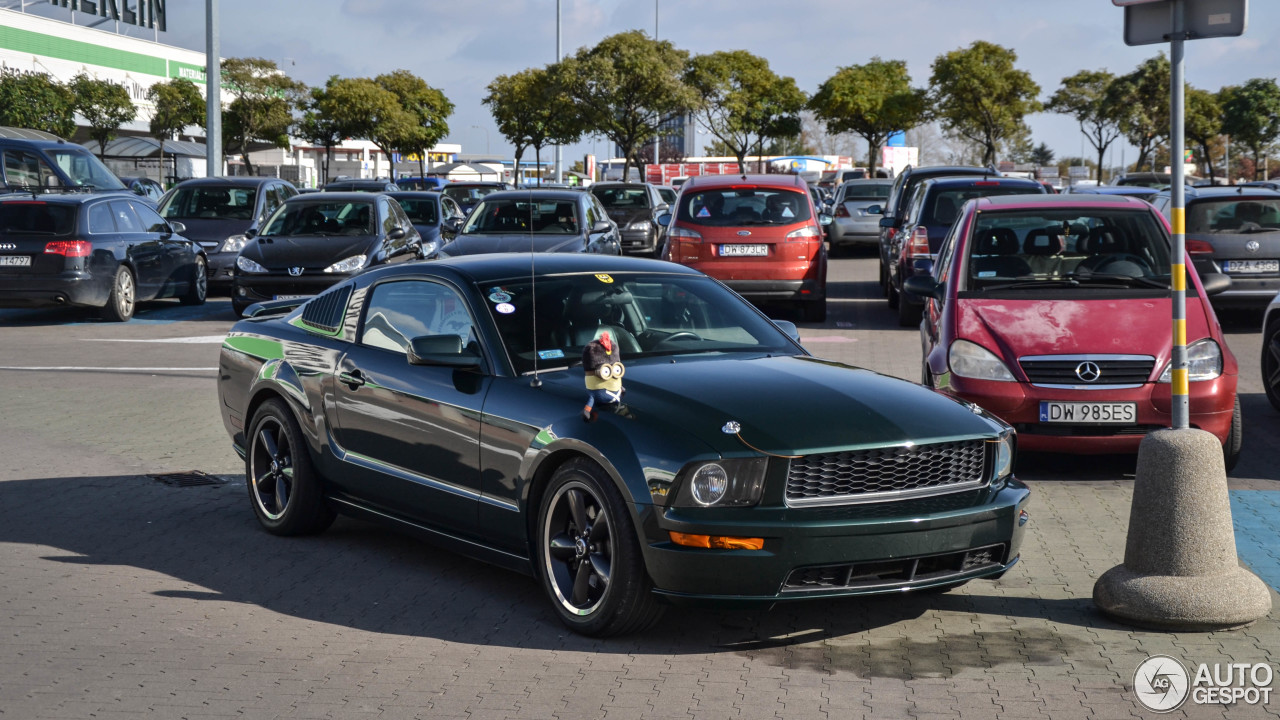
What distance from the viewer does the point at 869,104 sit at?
67062 millimetres

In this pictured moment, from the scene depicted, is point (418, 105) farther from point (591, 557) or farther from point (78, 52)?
point (591, 557)

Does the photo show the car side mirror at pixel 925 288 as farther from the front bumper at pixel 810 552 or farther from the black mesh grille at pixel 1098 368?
the front bumper at pixel 810 552

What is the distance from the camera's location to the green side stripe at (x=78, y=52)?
74.2 metres

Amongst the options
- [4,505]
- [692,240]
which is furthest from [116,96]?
[4,505]

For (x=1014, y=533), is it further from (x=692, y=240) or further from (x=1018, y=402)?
(x=692, y=240)

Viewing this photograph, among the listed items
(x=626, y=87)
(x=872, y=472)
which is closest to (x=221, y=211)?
(x=872, y=472)

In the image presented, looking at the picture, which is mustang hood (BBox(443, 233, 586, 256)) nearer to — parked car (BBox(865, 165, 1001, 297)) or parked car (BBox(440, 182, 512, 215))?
parked car (BBox(865, 165, 1001, 297))

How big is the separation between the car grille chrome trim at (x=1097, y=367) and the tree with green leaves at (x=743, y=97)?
1992 inches

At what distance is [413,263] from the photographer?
6.85 meters

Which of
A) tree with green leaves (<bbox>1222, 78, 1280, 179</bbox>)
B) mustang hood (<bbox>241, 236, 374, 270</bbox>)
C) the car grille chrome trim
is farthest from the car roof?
tree with green leaves (<bbox>1222, 78, 1280, 179</bbox>)

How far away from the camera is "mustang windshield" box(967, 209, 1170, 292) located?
354 inches

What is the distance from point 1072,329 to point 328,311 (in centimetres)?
423

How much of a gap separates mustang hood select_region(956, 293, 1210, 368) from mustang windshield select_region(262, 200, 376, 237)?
11.7 meters

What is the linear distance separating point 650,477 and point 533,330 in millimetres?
1270
